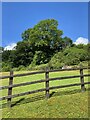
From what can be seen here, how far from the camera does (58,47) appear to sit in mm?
78375

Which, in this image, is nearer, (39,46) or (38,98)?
(38,98)

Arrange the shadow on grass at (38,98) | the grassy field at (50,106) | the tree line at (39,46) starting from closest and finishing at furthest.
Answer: the grassy field at (50,106), the shadow on grass at (38,98), the tree line at (39,46)

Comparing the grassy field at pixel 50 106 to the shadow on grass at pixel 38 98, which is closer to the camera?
the grassy field at pixel 50 106

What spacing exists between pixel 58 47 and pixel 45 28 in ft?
24.6

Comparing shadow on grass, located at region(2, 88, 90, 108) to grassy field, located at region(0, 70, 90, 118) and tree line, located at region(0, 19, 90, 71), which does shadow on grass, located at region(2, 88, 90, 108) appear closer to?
grassy field, located at region(0, 70, 90, 118)

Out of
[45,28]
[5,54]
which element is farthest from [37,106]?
[5,54]

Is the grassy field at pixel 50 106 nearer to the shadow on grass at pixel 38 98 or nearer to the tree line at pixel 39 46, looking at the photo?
the shadow on grass at pixel 38 98

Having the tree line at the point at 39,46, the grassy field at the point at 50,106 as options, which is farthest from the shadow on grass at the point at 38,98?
the tree line at the point at 39,46

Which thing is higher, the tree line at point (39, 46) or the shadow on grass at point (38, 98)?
the tree line at point (39, 46)

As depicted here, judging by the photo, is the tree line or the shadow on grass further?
the tree line

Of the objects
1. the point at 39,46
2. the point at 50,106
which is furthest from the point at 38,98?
the point at 39,46

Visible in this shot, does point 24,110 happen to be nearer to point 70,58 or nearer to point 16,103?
point 16,103

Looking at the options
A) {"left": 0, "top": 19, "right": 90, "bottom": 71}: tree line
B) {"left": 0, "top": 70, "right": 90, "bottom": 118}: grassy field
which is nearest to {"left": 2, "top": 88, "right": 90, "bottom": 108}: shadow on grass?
{"left": 0, "top": 70, "right": 90, "bottom": 118}: grassy field

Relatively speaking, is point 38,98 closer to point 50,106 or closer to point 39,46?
point 50,106
